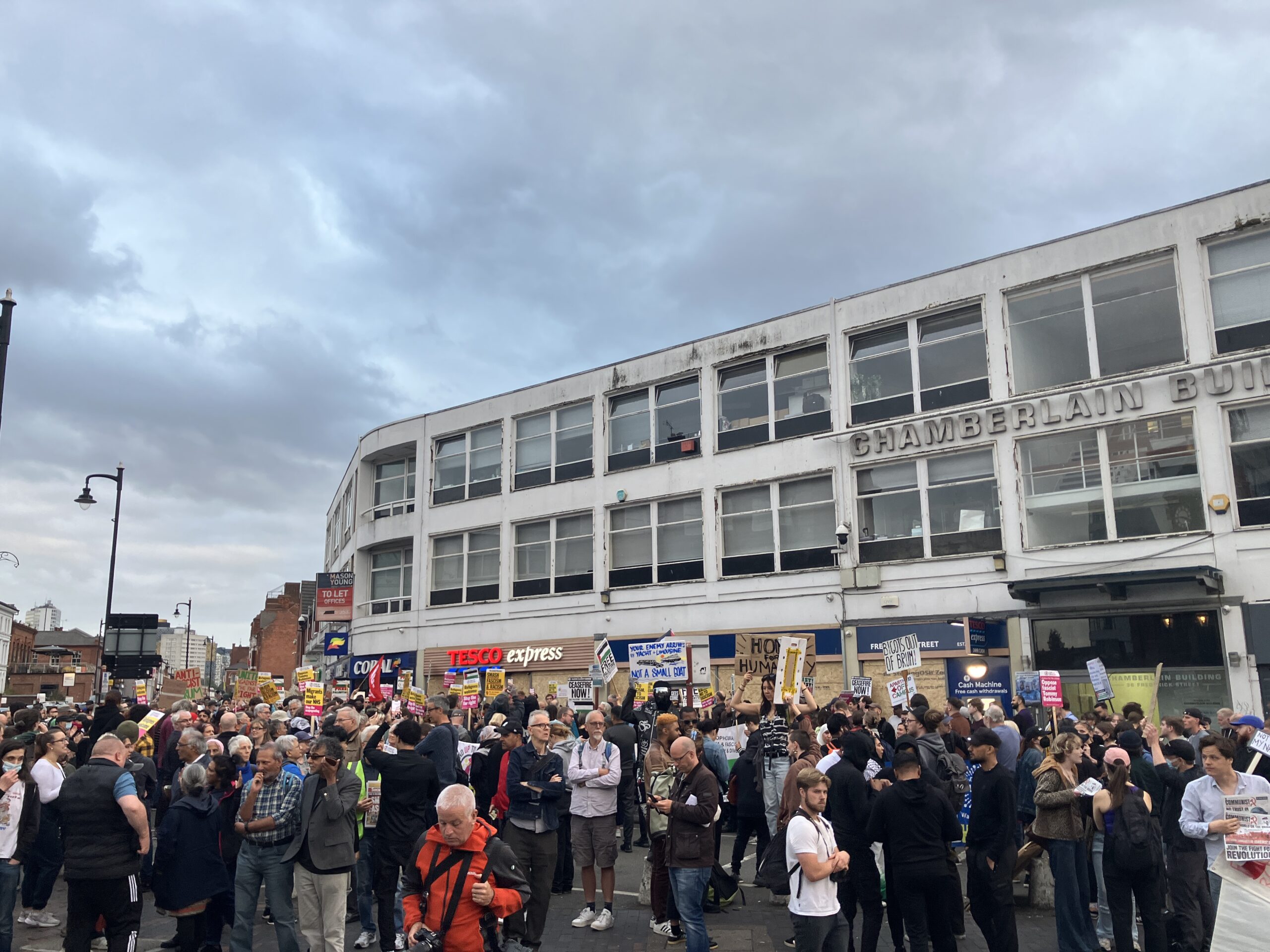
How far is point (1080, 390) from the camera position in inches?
902

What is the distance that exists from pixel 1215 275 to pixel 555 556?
2107 centimetres

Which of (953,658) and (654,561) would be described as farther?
(654,561)

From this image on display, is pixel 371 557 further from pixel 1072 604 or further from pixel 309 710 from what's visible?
pixel 1072 604

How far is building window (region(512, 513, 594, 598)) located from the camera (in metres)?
32.8

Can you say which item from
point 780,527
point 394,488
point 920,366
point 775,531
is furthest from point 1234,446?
point 394,488

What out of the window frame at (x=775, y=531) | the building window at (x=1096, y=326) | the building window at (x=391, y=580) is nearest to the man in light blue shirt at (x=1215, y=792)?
the building window at (x=1096, y=326)

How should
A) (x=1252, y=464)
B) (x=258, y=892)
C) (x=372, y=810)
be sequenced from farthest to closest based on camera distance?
(x=1252, y=464) < (x=372, y=810) < (x=258, y=892)

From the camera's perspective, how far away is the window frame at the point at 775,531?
27.0 m

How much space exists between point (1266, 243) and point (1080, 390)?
189 inches

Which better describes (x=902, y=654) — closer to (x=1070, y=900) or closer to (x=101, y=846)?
(x=1070, y=900)

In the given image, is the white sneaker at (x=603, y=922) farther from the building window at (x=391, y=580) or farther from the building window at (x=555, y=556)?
the building window at (x=391, y=580)

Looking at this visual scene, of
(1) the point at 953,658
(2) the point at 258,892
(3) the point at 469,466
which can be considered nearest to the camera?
(2) the point at 258,892

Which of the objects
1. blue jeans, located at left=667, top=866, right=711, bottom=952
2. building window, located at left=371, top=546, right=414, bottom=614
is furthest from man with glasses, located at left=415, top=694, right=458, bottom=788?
building window, located at left=371, top=546, right=414, bottom=614

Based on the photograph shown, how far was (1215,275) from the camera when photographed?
21766 mm
